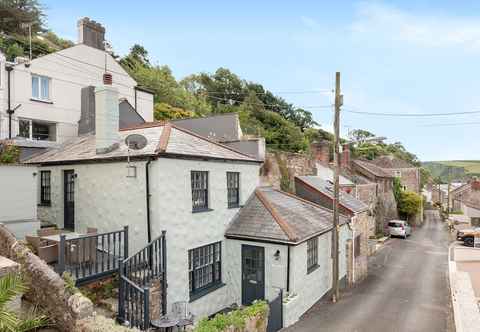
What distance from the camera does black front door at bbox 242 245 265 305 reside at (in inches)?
547

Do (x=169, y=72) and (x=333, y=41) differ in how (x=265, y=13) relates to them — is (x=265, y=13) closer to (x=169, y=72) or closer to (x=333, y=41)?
(x=333, y=41)

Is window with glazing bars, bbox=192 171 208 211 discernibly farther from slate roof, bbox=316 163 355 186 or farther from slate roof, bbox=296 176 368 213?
slate roof, bbox=316 163 355 186

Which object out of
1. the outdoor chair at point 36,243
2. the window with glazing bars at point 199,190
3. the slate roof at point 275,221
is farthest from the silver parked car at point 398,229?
the outdoor chair at point 36,243

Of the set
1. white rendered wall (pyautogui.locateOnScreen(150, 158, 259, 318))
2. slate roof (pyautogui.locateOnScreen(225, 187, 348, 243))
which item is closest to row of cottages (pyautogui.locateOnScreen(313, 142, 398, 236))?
slate roof (pyautogui.locateOnScreen(225, 187, 348, 243))

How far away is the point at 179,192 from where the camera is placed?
39.5ft

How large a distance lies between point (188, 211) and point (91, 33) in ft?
53.8

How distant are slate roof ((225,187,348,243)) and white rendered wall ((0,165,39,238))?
25.5 ft

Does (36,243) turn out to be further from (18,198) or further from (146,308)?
(146,308)

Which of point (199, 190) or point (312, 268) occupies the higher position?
point (199, 190)

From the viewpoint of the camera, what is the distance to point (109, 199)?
12641 mm

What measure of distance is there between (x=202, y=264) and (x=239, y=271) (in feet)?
6.44

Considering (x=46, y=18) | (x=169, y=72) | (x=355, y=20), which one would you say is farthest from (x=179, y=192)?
(x=46, y=18)

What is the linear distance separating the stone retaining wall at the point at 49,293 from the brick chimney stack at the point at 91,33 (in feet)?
54.6

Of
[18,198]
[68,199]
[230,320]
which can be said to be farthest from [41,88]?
[230,320]
